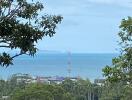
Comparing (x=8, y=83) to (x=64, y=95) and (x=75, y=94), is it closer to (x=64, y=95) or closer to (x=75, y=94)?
(x=75, y=94)

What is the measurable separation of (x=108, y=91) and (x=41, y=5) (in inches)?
1357

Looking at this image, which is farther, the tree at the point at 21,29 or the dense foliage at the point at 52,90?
the dense foliage at the point at 52,90

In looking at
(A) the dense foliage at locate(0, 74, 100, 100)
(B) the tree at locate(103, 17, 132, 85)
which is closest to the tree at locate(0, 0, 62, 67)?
(B) the tree at locate(103, 17, 132, 85)

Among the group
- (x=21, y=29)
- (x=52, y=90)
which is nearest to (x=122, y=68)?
(x=21, y=29)

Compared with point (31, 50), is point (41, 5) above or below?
above

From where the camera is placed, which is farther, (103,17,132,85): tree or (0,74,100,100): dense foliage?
(0,74,100,100): dense foliage

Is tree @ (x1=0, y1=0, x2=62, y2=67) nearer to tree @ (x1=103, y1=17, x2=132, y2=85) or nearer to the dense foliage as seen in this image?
tree @ (x1=103, y1=17, x2=132, y2=85)

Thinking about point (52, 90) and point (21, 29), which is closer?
point (21, 29)

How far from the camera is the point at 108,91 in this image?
42250 mm

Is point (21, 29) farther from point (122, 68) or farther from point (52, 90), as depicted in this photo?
point (52, 90)

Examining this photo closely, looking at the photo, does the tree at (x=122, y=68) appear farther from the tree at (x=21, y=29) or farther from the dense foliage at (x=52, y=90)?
the dense foliage at (x=52, y=90)

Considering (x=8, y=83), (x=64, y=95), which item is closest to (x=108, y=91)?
(x=64, y=95)

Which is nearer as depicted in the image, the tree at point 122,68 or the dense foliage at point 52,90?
the tree at point 122,68

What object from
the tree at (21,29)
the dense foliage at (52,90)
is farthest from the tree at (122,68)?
the dense foliage at (52,90)
